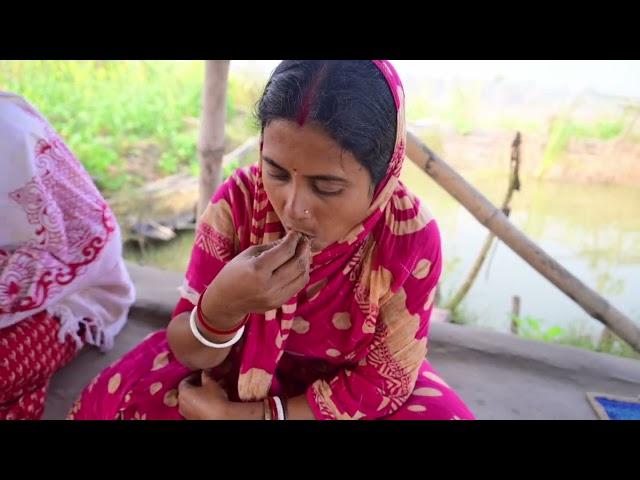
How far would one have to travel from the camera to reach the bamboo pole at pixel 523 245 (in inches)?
90.9

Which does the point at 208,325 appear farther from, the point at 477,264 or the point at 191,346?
the point at 477,264

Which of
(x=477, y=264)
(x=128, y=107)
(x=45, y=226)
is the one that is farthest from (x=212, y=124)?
(x=128, y=107)

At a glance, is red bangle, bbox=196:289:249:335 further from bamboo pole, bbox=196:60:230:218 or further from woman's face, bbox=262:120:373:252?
bamboo pole, bbox=196:60:230:218

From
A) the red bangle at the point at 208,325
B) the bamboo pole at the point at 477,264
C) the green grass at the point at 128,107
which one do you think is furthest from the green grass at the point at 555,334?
the green grass at the point at 128,107

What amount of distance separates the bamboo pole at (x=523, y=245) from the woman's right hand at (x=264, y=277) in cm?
133

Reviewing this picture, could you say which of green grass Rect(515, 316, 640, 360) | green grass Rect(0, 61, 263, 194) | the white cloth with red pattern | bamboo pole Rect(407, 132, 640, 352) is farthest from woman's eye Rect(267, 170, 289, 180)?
green grass Rect(0, 61, 263, 194)

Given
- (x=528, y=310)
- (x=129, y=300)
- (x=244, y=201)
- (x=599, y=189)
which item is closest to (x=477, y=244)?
(x=528, y=310)

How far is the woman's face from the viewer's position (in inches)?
40.2

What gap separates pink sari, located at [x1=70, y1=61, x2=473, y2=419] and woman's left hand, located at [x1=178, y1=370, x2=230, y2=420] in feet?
0.17

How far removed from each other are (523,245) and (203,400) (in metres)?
1.62

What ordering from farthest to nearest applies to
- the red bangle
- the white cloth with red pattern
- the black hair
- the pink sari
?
the white cloth with red pattern
the pink sari
the red bangle
the black hair

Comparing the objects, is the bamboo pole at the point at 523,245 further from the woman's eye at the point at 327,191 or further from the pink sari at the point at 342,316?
the woman's eye at the point at 327,191

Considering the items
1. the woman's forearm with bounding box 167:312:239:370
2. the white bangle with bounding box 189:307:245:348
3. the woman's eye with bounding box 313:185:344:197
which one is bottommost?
the woman's forearm with bounding box 167:312:239:370
